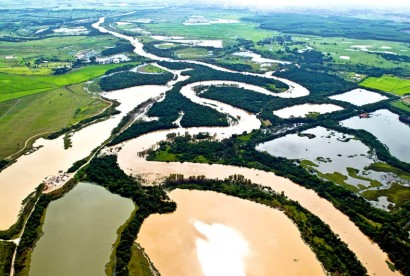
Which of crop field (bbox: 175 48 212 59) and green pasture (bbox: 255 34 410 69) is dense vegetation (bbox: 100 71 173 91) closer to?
crop field (bbox: 175 48 212 59)

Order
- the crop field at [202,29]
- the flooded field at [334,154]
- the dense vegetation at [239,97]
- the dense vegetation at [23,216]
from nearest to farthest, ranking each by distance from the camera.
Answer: the dense vegetation at [23,216]
the flooded field at [334,154]
the dense vegetation at [239,97]
the crop field at [202,29]

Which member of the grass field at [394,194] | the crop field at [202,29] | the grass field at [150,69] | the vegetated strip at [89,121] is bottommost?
the crop field at [202,29]

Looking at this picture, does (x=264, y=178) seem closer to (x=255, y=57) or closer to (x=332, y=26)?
(x=255, y=57)

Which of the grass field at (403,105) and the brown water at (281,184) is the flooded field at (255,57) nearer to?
the grass field at (403,105)

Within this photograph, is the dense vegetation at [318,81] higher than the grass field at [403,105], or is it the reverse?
the grass field at [403,105]

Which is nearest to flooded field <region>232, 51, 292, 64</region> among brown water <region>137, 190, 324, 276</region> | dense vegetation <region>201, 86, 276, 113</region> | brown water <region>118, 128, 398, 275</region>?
dense vegetation <region>201, 86, 276, 113</region>

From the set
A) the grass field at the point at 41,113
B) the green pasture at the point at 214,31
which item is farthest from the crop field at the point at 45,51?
the green pasture at the point at 214,31

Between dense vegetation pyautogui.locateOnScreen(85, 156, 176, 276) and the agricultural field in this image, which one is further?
the agricultural field

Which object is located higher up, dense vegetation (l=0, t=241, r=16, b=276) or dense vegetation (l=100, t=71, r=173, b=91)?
dense vegetation (l=0, t=241, r=16, b=276)
